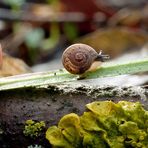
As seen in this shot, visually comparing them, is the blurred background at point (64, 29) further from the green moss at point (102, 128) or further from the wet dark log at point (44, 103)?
the green moss at point (102, 128)

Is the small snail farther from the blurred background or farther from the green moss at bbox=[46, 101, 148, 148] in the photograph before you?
the blurred background

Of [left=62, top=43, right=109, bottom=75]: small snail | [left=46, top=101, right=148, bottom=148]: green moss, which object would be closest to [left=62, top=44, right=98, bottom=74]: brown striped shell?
[left=62, top=43, right=109, bottom=75]: small snail

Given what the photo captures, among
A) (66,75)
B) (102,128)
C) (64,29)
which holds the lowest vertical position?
(102,128)

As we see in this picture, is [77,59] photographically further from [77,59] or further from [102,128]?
[102,128]

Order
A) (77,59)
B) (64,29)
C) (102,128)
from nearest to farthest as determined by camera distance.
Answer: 1. (102,128)
2. (77,59)
3. (64,29)

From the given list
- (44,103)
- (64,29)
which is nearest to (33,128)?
(44,103)

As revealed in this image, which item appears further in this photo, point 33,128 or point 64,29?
point 64,29
